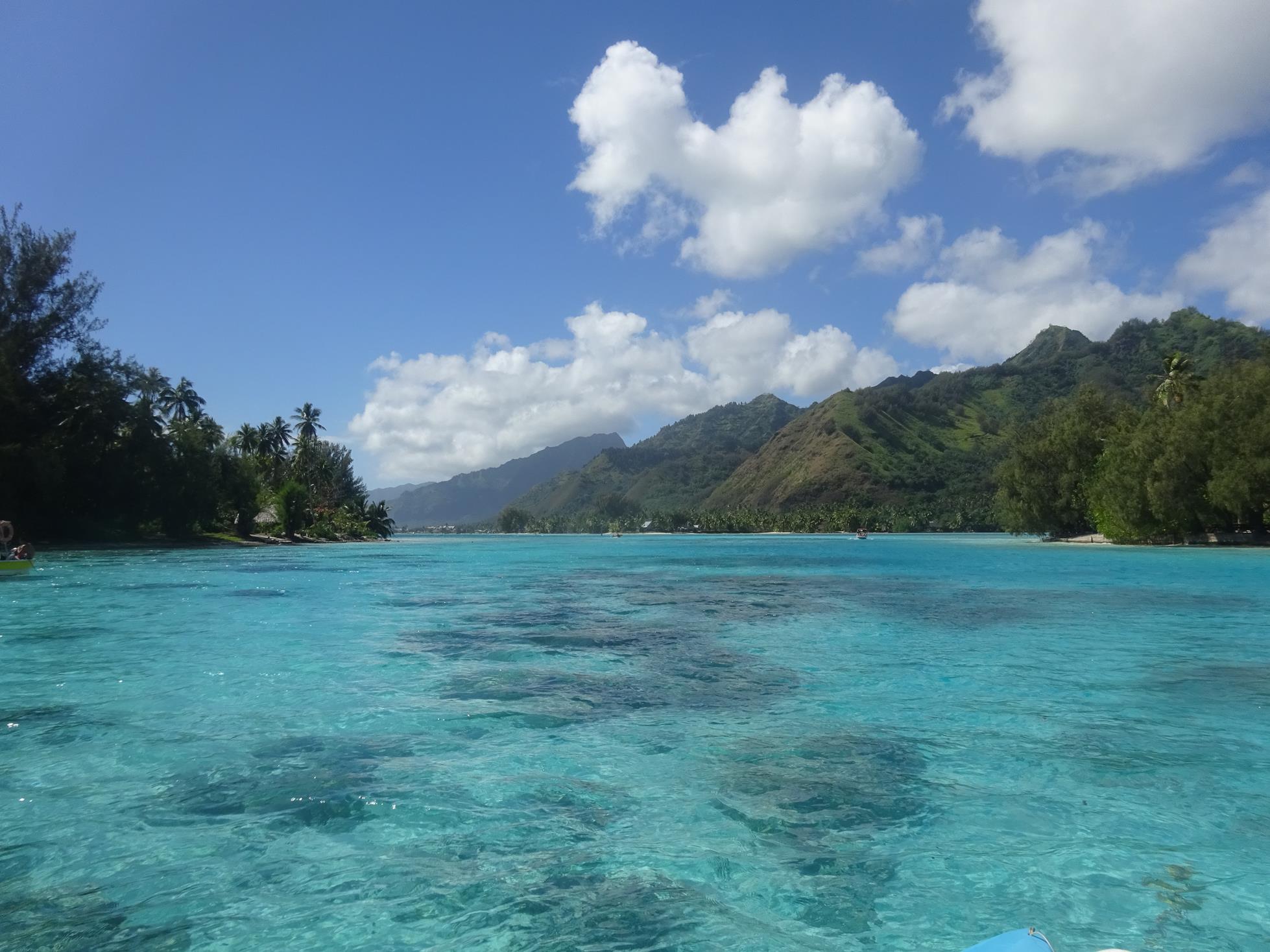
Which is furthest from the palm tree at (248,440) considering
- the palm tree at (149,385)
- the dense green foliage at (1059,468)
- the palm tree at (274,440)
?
the dense green foliage at (1059,468)

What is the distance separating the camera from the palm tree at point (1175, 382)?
71688 mm

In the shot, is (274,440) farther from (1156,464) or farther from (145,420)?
(1156,464)

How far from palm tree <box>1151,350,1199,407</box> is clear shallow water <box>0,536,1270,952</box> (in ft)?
207

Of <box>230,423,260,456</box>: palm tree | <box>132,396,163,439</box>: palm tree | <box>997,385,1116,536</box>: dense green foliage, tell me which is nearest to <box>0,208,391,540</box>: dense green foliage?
<box>132,396,163,439</box>: palm tree

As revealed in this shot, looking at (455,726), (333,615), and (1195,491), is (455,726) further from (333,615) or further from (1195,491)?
(1195,491)

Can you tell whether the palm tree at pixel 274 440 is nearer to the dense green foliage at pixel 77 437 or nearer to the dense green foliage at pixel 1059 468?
the dense green foliage at pixel 77 437

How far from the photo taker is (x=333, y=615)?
2444cm

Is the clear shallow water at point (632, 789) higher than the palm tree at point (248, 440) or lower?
lower

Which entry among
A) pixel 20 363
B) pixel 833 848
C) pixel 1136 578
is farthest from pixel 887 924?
pixel 20 363

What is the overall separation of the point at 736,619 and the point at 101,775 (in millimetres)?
16803

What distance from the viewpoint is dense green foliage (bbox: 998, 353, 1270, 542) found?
185 feet

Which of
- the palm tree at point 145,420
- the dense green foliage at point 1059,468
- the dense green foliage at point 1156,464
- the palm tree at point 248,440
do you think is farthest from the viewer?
the palm tree at point 248,440

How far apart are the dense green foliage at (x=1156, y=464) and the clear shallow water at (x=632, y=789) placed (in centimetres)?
4601

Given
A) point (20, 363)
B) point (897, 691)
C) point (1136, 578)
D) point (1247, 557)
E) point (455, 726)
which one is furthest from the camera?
point (20, 363)
